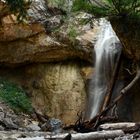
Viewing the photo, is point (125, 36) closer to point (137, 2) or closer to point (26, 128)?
point (137, 2)

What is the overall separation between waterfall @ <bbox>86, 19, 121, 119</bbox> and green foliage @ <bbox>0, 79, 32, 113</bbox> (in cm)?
238

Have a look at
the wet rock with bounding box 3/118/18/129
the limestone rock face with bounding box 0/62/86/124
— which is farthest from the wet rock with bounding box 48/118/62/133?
the limestone rock face with bounding box 0/62/86/124

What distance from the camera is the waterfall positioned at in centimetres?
1557

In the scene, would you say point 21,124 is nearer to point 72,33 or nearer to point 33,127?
point 33,127

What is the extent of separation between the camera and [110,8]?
1310cm

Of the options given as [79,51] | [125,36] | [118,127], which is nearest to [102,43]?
[79,51]

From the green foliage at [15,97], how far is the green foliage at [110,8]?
14.8 ft

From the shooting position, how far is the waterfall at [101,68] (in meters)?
15.6

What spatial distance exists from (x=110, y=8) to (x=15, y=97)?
5.33m

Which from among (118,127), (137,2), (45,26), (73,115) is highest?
(137,2)

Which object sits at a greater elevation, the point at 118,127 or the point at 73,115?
the point at 118,127

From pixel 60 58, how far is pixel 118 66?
2.56 meters

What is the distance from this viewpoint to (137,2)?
41.5 feet

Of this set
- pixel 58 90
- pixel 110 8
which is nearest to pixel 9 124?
pixel 58 90
